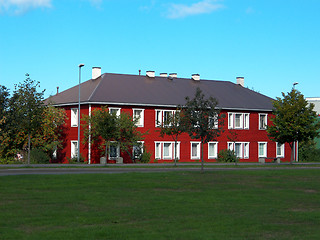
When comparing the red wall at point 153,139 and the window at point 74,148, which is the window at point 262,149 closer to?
the red wall at point 153,139

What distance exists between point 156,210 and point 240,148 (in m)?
45.5

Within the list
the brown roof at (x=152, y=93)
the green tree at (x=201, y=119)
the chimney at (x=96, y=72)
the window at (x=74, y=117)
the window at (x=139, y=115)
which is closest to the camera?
the green tree at (x=201, y=119)

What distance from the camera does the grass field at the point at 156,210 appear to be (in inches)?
470

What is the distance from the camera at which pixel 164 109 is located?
180ft

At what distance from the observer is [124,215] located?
1435cm

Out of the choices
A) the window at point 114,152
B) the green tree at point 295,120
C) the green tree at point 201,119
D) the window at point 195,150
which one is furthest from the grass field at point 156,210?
the window at point 195,150

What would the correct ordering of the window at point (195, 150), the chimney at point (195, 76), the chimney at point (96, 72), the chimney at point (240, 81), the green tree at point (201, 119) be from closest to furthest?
1. the green tree at point (201, 119)
2. the window at point (195, 150)
3. the chimney at point (96, 72)
4. the chimney at point (195, 76)
5. the chimney at point (240, 81)

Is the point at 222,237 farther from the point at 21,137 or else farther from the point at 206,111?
the point at 21,137

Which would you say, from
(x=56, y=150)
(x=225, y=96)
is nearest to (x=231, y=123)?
(x=225, y=96)

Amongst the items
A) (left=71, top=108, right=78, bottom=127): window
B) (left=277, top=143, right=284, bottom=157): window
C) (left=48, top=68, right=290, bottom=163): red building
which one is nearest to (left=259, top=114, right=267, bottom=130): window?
(left=48, top=68, right=290, bottom=163): red building

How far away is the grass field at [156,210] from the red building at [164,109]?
94.1ft

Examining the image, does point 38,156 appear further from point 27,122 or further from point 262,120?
point 262,120

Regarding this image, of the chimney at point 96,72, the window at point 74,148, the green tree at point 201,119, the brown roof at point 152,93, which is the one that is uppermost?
the chimney at point 96,72

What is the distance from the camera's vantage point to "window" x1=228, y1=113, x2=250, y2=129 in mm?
58906
